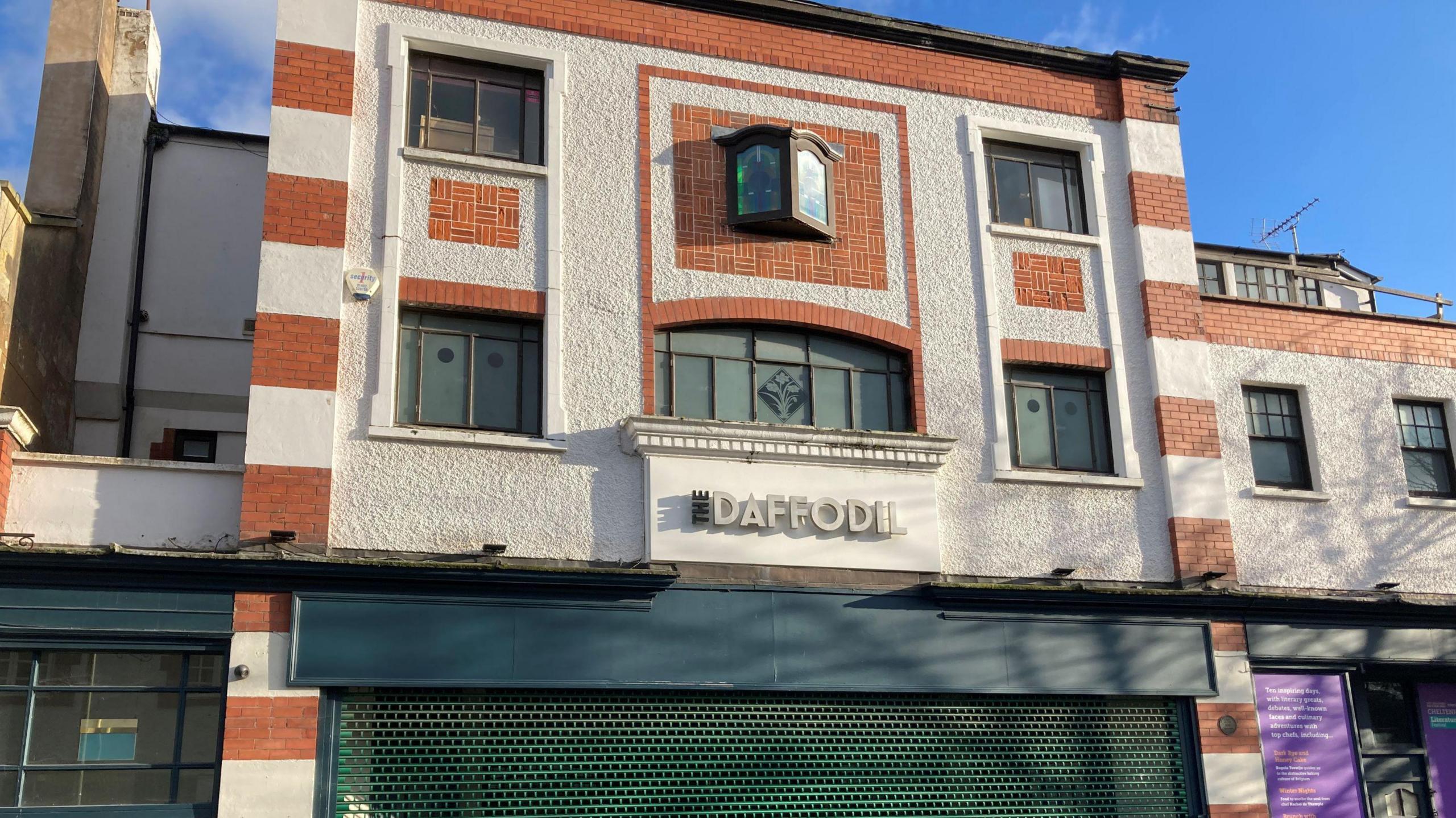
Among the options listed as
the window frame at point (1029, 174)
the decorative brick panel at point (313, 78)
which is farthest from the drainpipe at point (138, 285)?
the window frame at point (1029, 174)

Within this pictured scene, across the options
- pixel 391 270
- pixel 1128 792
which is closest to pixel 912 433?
pixel 1128 792

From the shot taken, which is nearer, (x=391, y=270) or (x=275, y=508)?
(x=275, y=508)

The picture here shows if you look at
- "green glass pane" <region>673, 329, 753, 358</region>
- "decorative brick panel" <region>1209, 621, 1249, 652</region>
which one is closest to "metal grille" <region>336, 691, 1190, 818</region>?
"decorative brick panel" <region>1209, 621, 1249, 652</region>

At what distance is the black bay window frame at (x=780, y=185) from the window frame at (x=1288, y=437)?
5735 millimetres

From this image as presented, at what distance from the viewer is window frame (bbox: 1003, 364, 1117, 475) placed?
48.3ft

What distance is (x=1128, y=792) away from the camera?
13797 mm

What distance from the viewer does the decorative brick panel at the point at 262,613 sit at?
11344 millimetres

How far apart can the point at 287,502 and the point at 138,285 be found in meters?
5.19

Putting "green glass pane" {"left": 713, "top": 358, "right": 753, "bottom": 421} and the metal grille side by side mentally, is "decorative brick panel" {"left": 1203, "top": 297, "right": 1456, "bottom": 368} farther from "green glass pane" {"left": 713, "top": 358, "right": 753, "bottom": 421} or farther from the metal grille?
"green glass pane" {"left": 713, "top": 358, "right": 753, "bottom": 421}

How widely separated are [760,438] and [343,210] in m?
4.69

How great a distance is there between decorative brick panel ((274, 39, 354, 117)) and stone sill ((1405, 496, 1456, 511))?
13199 millimetres

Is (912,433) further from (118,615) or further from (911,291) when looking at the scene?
(118,615)

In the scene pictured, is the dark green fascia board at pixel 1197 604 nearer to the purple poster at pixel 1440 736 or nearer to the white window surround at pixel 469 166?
the purple poster at pixel 1440 736

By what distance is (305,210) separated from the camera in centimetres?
1270
